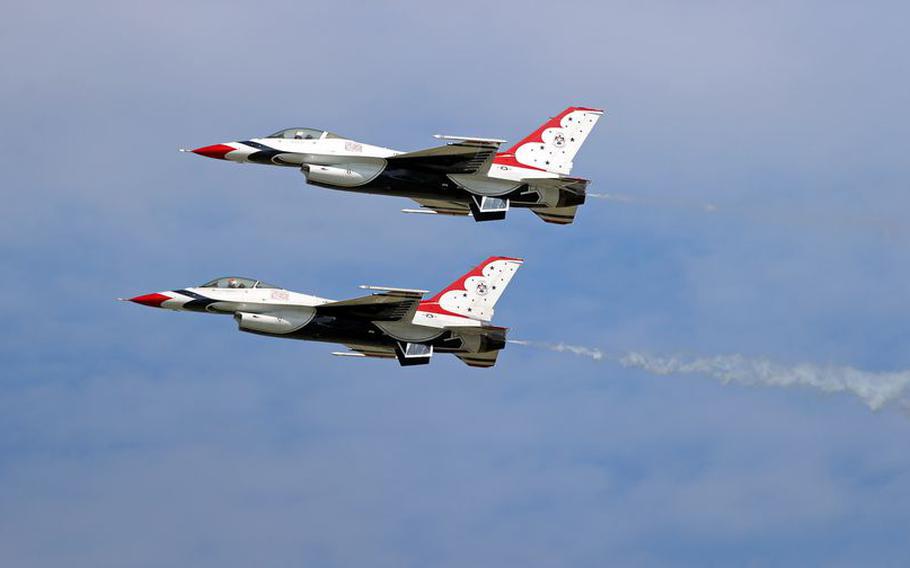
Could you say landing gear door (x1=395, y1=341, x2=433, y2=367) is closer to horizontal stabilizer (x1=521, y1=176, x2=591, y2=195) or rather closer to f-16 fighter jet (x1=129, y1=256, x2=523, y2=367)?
f-16 fighter jet (x1=129, y1=256, x2=523, y2=367)

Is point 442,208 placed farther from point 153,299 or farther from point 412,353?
point 153,299

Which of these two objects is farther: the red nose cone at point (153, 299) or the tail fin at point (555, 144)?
the tail fin at point (555, 144)

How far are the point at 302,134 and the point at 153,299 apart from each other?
27.1 ft

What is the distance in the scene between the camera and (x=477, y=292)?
88875mm

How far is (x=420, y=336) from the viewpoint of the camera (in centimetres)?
8681

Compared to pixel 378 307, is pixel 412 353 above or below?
below

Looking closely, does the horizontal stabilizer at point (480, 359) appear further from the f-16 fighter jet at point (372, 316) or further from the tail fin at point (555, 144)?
the tail fin at point (555, 144)

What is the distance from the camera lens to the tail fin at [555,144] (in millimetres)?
90188

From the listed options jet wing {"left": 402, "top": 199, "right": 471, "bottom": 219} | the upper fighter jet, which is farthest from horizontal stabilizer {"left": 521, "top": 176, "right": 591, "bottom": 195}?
jet wing {"left": 402, "top": 199, "right": 471, "bottom": 219}

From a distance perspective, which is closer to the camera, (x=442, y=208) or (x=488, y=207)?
(x=488, y=207)

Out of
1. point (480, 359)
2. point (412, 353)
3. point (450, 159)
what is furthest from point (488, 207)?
point (412, 353)

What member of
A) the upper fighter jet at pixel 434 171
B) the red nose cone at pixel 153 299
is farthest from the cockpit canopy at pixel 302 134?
the red nose cone at pixel 153 299

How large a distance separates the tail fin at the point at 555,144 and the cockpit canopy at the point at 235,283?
9833 mm

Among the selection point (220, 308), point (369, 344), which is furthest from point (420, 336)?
point (220, 308)
